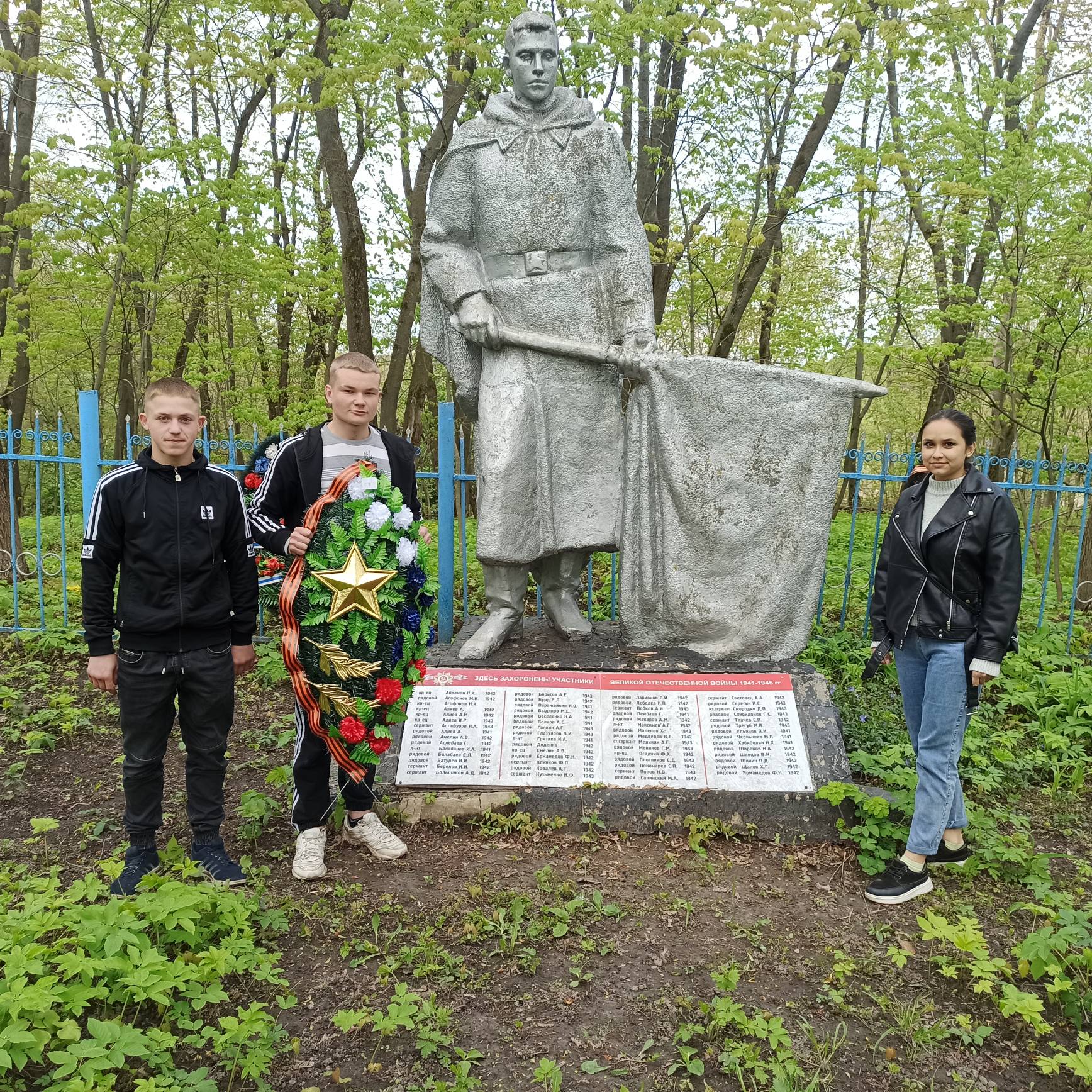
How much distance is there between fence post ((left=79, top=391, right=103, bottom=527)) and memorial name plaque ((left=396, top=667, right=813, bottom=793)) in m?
2.99

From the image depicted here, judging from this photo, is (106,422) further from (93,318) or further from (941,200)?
(941,200)

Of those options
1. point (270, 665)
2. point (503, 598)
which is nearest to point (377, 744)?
point (503, 598)

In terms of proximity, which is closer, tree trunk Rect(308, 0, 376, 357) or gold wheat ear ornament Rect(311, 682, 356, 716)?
gold wheat ear ornament Rect(311, 682, 356, 716)

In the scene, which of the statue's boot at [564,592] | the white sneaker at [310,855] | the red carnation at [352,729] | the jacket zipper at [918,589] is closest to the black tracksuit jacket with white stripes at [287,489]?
the red carnation at [352,729]

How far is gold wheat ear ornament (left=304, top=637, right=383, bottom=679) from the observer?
9.15 ft

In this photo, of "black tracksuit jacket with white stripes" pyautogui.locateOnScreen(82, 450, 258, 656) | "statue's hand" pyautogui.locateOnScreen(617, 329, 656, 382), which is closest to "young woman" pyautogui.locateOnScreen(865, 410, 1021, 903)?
"statue's hand" pyautogui.locateOnScreen(617, 329, 656, 382)

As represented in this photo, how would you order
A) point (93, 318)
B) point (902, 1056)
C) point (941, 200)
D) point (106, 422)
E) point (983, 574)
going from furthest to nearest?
point (106, 422) → point (93, 318) → point (941, 200) → point (983, 574) → point (902, 1056)

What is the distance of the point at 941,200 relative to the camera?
9.24 meters

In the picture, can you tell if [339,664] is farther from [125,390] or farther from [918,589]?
[125,390]

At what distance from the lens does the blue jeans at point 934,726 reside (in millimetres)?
2793

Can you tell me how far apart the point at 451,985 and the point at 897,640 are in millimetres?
1795

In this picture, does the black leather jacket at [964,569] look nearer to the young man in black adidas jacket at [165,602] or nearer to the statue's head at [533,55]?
the young man in black adidas jacket at [165,602]

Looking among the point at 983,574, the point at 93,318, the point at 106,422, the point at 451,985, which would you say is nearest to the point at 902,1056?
the point at 451,985

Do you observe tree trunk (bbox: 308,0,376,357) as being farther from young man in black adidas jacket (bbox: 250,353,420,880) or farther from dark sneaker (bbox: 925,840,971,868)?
dark sneaker (bbox: 925,840,971,868)
